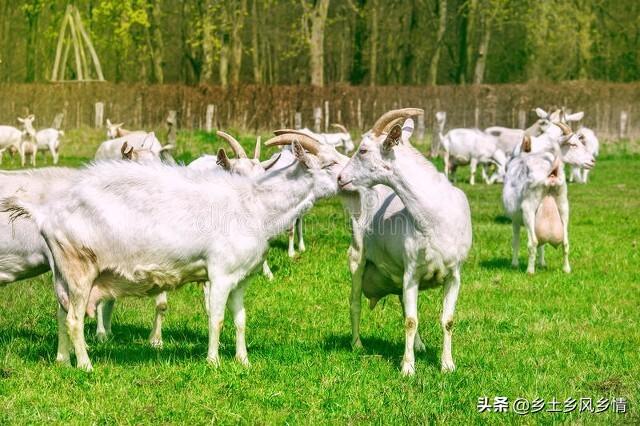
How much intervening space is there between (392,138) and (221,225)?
1.56 meters

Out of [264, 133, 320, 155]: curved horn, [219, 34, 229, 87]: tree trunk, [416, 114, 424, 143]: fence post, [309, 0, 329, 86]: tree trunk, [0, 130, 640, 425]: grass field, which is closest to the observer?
[0, 130, 640, 425]: grass field

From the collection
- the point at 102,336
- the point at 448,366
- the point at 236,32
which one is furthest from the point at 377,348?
the point at 236,32

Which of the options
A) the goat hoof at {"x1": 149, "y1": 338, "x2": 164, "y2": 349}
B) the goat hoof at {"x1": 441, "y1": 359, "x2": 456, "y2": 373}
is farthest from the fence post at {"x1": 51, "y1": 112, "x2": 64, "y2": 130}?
the goat hoof at {"x1": 441, "y1": 359, "x2": 456, "y2": 373}

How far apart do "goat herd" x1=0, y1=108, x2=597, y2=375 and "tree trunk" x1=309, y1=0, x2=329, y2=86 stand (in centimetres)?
2951

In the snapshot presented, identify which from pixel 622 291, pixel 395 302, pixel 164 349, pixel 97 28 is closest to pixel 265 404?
pixel 164 349

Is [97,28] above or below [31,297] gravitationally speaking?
above

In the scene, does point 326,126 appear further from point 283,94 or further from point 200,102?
point 200,102

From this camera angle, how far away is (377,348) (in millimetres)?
9109

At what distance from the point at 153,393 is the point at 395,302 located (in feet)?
15.4

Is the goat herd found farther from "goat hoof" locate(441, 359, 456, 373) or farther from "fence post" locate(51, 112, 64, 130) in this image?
"fence post" locate(51, 112, 64, 130)

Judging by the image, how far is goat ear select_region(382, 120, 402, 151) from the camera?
8023 millimetres

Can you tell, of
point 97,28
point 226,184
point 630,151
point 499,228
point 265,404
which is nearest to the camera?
point 265,404

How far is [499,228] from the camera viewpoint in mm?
17500

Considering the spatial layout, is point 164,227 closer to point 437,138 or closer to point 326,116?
point 437,138
